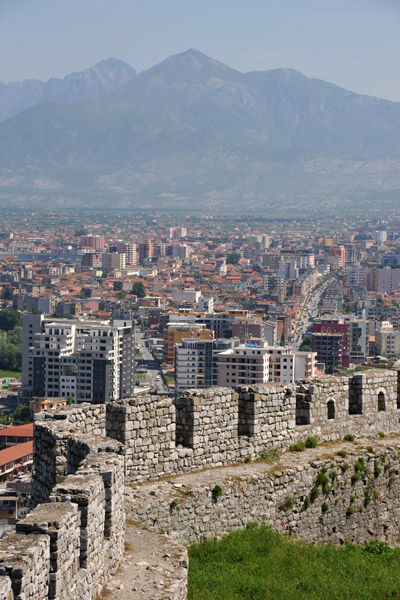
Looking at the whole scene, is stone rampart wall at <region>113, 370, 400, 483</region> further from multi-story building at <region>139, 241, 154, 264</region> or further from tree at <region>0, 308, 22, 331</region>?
multi-story building at <region>139, 241, 154, 264</region>

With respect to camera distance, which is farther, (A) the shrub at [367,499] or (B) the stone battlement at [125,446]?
(A) the shrub at [367,499]

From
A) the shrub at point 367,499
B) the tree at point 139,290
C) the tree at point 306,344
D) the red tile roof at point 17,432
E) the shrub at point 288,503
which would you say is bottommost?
the tree at point 306,344

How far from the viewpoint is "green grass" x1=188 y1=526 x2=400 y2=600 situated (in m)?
4.48

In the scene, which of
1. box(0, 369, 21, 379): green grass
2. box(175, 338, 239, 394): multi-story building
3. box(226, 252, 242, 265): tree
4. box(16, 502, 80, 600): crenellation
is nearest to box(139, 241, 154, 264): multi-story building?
box(226, 252, 242, 265): tree

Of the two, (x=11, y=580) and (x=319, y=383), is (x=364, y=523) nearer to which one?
(x=319, y=383)

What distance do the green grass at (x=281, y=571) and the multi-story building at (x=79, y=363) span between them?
60019 millimetres

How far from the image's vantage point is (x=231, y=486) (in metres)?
5.38

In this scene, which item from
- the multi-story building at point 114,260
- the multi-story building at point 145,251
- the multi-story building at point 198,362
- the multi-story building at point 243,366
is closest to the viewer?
the multi-story building at point 243,366

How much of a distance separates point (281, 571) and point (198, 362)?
6465 centimetres

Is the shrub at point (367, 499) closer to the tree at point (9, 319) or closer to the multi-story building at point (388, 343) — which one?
the multi-story building at point (388, 343)

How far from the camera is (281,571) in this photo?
478 centimetres

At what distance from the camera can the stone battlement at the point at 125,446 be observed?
3295 millimetres

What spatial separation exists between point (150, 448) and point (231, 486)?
16.7 inches

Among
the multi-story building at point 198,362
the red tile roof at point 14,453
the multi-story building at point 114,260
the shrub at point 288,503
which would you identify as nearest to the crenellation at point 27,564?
the shrub at point 288,503
